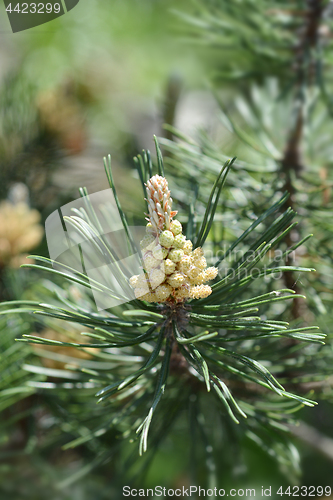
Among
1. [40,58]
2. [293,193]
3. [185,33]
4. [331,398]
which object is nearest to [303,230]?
[293,193]

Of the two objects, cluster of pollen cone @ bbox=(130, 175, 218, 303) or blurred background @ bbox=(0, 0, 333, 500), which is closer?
cluster of pollen cone @ bbox=(130, 175, 218, 303)

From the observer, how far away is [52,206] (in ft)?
1.85

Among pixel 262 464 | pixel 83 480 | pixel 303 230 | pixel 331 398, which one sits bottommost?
pixel 262 464

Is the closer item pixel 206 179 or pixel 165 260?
pixel 165 260

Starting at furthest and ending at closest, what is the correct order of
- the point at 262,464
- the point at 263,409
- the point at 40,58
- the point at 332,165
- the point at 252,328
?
the point at 40,58 → the point at 262,464 → the point at 332,165 → the point at 263,409 → the point at 252,328

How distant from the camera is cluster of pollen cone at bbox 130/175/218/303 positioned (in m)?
0.25

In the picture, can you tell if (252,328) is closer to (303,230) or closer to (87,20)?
(303,230)

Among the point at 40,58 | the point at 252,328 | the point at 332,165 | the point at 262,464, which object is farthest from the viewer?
the point at 40,58

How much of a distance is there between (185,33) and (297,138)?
0.77 ft

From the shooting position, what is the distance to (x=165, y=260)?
0.25 meters

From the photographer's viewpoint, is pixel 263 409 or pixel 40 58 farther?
pixel 40 58

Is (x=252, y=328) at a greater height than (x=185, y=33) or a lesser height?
lesser

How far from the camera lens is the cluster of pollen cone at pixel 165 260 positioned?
0.81ft

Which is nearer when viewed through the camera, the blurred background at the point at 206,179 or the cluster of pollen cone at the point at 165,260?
the cluster of pollen cone at the point at 165,260
